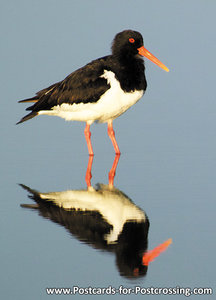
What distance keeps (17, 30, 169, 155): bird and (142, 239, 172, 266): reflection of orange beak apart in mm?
4683

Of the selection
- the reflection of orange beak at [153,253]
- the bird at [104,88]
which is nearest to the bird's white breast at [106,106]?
the bird at [104,88]

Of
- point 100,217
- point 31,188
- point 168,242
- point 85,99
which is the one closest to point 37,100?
point 85,99

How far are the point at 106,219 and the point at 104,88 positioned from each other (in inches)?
153

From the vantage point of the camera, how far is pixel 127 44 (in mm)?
11273

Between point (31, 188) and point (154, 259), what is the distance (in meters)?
3.42

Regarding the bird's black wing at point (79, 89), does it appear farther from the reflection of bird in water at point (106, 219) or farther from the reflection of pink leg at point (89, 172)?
the reflection of bird in water at point (106, 219)

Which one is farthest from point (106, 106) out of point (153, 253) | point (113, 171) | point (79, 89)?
point (153, 253)

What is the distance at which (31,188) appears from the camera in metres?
8.96

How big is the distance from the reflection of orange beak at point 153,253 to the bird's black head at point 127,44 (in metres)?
5.48

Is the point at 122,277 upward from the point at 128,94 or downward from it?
downward

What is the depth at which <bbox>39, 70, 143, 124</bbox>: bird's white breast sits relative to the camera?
10.6 metres

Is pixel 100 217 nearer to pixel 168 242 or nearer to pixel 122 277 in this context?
pixel 168 242

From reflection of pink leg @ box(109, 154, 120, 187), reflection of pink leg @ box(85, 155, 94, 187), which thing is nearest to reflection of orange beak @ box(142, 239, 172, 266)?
reflection of pink leg @ box(109, 154, 120, 187)

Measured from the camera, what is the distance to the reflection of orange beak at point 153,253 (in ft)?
19.3
